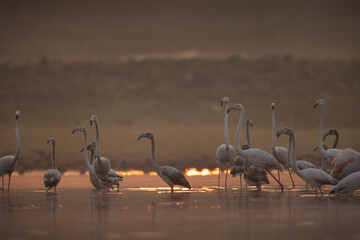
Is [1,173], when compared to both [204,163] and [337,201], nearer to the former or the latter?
[337,201]

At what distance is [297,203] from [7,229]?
6.82 m

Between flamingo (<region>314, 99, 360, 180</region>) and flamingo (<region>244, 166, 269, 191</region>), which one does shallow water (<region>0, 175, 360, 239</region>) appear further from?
flamingo (<region>314, 99, 360, 180</region>)

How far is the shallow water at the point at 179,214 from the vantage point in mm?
11180

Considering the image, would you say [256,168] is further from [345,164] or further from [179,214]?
[179,214]

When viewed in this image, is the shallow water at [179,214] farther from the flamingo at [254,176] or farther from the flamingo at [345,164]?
the flamingo at [345,164]

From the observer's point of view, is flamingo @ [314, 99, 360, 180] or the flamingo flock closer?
the flamingo flock

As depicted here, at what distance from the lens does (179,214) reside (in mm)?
13719

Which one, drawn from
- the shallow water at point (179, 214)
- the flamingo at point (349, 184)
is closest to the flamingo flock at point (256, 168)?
the shallow water at point (179, 214)

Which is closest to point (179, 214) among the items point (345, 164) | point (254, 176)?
point (345, 164)

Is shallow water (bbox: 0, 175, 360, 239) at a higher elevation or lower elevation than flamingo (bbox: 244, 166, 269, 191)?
lower

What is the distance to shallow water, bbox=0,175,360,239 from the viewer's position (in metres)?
11.2

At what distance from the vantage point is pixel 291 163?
19062 mm

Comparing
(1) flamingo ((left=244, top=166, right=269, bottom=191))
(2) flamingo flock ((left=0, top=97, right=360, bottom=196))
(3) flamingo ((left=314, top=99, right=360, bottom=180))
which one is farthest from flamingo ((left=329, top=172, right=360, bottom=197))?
(1) flamingo ((left=244, top=166, right=269, bottom=191))

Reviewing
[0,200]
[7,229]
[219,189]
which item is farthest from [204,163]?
[7,229]
